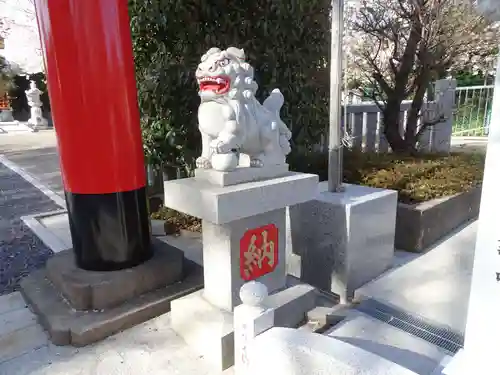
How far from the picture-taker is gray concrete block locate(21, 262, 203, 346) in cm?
247

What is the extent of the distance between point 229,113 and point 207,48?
84.3 inches

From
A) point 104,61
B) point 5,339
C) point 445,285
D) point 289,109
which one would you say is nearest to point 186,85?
point 289,109

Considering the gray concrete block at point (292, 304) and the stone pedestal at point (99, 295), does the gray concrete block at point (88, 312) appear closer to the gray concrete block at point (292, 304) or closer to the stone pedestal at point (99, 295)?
the stone pedestal at point (99, 295)

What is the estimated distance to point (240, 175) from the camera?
230 cm

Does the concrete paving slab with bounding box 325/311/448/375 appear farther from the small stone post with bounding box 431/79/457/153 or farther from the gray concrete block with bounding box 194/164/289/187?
the small stone post with bounding box 431/79/457/153

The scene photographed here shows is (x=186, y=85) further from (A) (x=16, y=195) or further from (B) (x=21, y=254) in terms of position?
(A) (x=16, y=195)

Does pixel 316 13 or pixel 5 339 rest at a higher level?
pixel 316 13

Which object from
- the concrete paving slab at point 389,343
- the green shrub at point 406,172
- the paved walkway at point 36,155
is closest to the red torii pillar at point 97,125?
the concrete paving slab at point 389,343

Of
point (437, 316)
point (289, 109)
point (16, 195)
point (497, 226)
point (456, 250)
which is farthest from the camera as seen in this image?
point (16, 195)

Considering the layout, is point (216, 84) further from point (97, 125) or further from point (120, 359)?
point (120, 359)

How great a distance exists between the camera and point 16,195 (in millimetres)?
6723

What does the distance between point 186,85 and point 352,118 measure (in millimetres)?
3882

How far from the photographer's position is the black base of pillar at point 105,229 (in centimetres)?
276

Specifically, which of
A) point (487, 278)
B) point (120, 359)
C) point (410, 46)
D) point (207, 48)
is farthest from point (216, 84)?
point (410, 46)
